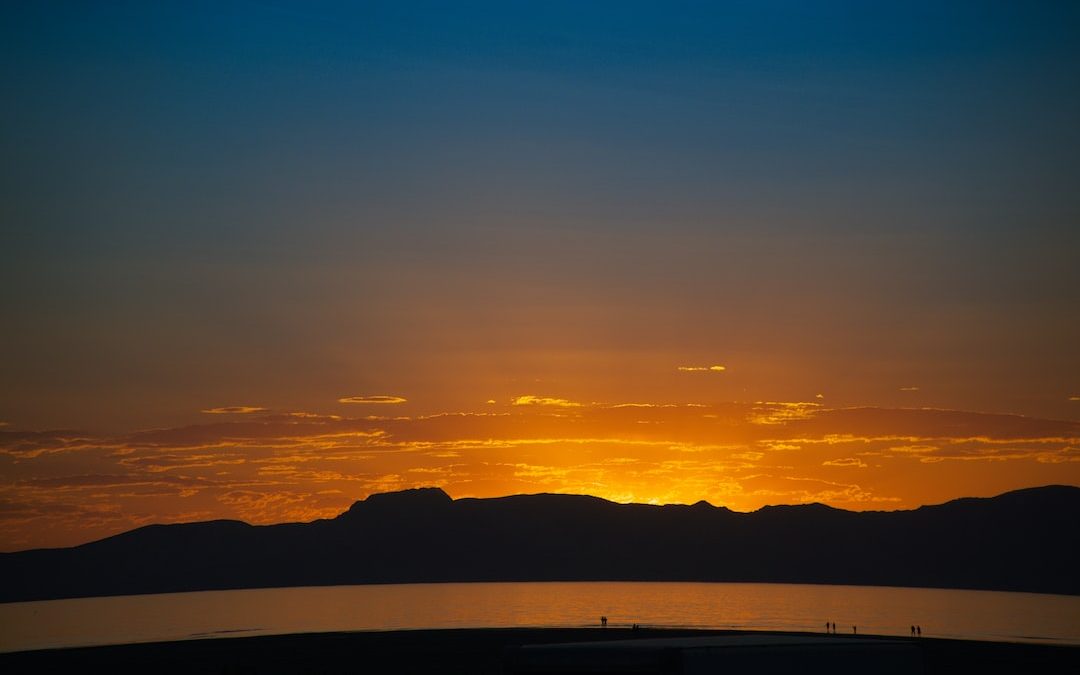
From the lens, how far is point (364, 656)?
80.6 metres

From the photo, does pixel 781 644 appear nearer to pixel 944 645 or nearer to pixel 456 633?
pixel 944 645

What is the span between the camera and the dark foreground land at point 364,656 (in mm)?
69500

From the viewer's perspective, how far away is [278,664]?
7194cm

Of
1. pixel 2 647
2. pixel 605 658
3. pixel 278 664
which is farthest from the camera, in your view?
pixel 2 647

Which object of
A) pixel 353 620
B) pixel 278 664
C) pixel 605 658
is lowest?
pixel 353 620

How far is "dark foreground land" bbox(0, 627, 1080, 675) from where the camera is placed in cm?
6950

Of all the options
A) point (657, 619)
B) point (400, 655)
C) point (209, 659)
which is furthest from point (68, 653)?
point (657, 619)

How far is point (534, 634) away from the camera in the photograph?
10969 cm

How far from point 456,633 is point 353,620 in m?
60.7

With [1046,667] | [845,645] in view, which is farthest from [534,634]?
[845,645]

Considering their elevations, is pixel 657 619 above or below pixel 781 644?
below

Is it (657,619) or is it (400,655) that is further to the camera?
(657,619)

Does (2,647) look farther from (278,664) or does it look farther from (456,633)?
(278,664)

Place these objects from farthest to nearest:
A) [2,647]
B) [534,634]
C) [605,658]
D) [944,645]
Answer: [2,647], [534,634], [944,645], [605,658]
